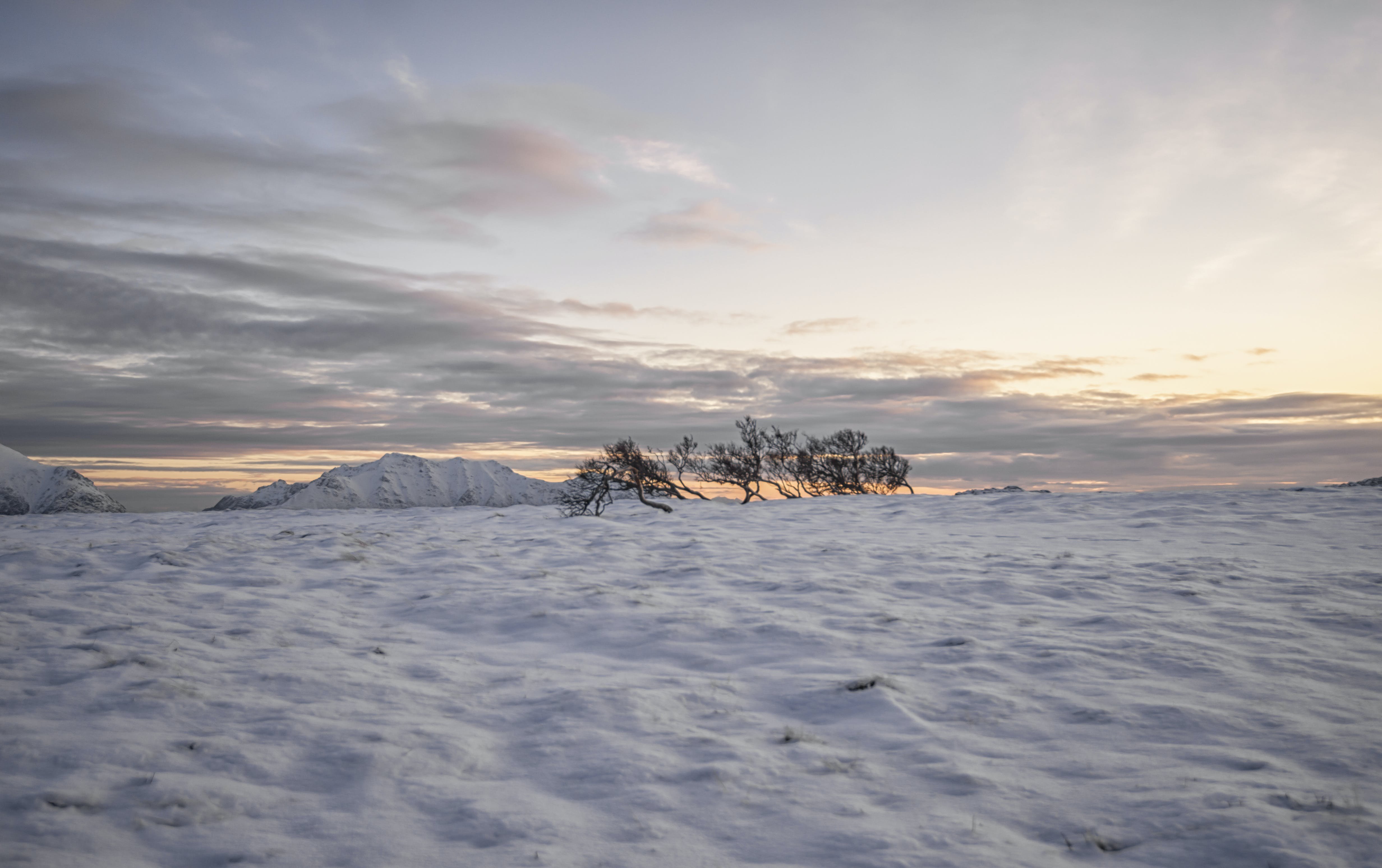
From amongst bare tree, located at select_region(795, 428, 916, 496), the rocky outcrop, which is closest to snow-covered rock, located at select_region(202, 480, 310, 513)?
bare tree, located at select_region(795, 428, 916, 496)

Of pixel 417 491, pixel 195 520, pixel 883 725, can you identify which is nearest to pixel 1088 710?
pixel 883 725

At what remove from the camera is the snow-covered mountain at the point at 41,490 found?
56156 millimetres

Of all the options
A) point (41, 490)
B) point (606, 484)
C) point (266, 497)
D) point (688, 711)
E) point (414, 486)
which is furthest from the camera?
point (414, 486)

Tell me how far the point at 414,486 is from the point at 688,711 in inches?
3906

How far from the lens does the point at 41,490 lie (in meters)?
60.8

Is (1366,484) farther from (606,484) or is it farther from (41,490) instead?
(41,490)

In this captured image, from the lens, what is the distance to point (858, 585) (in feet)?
24.6

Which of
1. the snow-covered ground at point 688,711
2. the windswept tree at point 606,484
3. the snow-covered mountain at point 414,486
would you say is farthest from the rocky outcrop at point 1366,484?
the snow-covered mountain at point 414,486

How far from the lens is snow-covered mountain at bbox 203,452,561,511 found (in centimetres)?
7775

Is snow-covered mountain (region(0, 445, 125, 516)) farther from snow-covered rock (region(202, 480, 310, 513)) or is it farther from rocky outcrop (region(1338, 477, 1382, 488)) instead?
rocky outcrop (region(1338, 477, 1382, 488))

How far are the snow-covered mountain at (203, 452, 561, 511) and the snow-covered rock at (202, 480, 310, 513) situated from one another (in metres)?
0.16

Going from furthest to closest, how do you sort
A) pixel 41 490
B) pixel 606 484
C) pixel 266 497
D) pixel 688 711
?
pixel 266 497 < pixel 41 490 < pixel 606 484 < pixel 688 711

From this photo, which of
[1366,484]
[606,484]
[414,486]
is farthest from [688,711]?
[414,486]

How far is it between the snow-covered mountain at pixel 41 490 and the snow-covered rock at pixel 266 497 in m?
9.60
